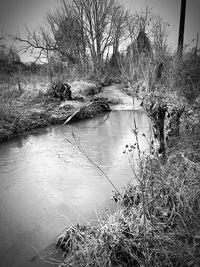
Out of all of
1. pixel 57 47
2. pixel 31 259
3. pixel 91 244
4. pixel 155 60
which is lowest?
pixel 31 259

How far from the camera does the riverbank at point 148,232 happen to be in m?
1.58

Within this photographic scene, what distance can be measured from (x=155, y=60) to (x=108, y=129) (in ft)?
18.1

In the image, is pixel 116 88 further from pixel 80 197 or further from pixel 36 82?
pixel 80 197

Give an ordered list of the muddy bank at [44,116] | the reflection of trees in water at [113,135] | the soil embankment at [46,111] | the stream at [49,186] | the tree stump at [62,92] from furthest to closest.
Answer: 1. the tree stump at [62,92]
2. the soil embankment at [46,111]
3. the muddy bank at [44,116]
4. the reflection of trees in water at [113,135]
5. the stream at [49,186]

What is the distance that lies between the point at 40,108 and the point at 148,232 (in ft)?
25.6

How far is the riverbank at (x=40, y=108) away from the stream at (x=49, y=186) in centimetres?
66

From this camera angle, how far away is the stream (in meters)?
2.36

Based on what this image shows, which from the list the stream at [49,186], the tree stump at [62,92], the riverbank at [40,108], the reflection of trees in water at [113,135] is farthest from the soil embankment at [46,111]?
the reflection of trees in water at [113,135]

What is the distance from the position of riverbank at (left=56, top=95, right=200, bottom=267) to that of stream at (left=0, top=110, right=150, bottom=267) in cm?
30

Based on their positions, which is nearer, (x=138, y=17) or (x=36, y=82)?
(x=36, y=82)

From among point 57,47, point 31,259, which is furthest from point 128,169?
point 57,47

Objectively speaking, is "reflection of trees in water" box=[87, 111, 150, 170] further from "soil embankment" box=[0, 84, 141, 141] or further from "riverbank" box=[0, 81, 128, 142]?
"riverbank" box=[0, 81, 128, 142]

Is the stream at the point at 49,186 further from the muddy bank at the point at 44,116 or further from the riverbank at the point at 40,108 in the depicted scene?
the riverbank at the point at 40,108

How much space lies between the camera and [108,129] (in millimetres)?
7043
